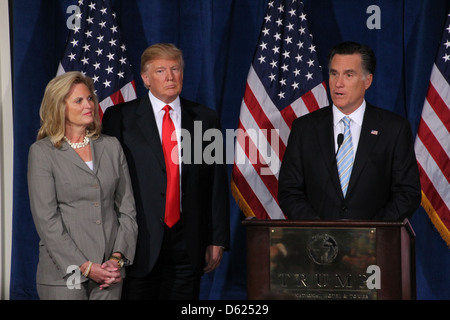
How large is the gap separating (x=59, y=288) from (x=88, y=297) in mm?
154

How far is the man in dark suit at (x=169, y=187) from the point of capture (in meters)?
3.76

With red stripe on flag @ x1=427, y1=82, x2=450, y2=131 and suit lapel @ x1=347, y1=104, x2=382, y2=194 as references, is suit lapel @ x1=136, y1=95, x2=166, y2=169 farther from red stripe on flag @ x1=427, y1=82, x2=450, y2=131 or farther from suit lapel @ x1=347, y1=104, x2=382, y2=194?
red stripe on flag @ x1=427, y1=82, x2=450, y2=131

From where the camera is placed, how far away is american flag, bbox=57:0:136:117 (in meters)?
5.21

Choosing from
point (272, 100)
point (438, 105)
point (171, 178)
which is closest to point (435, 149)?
point (438, 105)

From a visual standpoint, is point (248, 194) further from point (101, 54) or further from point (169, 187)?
point (101, 54)

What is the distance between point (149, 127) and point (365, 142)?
1.19 meters

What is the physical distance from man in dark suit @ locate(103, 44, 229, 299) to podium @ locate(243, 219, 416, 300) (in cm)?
95

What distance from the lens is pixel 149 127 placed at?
3842 mm

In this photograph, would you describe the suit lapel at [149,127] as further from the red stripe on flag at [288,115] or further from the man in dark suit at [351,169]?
the red stripe on flag at [288,115]

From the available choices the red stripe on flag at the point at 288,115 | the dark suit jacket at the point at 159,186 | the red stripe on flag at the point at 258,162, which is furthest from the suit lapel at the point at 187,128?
the red stripe on flag at the point at 288,115

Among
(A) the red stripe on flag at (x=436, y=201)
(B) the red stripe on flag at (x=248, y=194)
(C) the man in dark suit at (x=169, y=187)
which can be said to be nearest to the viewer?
(C) the man in dark suit at (x=169, y=187)

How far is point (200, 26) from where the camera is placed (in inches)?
224

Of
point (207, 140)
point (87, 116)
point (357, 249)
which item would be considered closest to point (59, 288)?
point (87, 116)

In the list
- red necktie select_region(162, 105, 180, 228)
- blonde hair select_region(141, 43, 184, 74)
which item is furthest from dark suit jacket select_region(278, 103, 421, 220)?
blonde hair select_region(141, 43, 184, 74)
